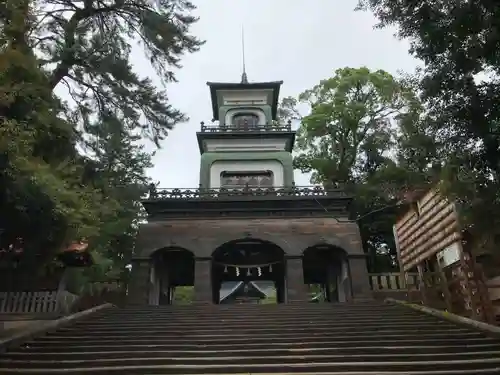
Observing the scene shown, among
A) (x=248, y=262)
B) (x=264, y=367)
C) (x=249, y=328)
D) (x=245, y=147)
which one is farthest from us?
(x=245, y=147)

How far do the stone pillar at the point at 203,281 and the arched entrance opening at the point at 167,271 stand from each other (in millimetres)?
875

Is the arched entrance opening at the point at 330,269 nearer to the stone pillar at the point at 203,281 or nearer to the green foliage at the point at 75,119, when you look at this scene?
the stone pillar at the point at 203,281

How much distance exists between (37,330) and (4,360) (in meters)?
1.36

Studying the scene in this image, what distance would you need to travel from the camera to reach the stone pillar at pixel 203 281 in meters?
13.3

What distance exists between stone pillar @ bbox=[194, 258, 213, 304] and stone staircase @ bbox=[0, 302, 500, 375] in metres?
4.53

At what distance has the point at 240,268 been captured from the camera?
50.7 ft

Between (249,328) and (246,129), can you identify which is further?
(246,129)

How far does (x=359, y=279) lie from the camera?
530 inches

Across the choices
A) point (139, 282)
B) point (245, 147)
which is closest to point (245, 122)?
point (245, 147)

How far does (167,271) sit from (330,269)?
6.49 m

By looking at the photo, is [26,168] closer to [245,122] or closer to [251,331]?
[251,331]

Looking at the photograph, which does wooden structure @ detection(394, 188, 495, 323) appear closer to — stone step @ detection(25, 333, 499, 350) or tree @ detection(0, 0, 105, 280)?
stone step @ detection(25, 333, 499, 350)

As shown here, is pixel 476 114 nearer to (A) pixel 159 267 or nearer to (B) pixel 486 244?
(B) pixel 486 244

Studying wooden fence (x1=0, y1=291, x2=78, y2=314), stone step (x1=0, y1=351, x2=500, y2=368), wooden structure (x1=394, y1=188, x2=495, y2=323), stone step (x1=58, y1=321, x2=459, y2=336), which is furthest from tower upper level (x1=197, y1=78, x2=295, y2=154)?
stone step (x1=0, y1=351, x2=500, y2=368)
